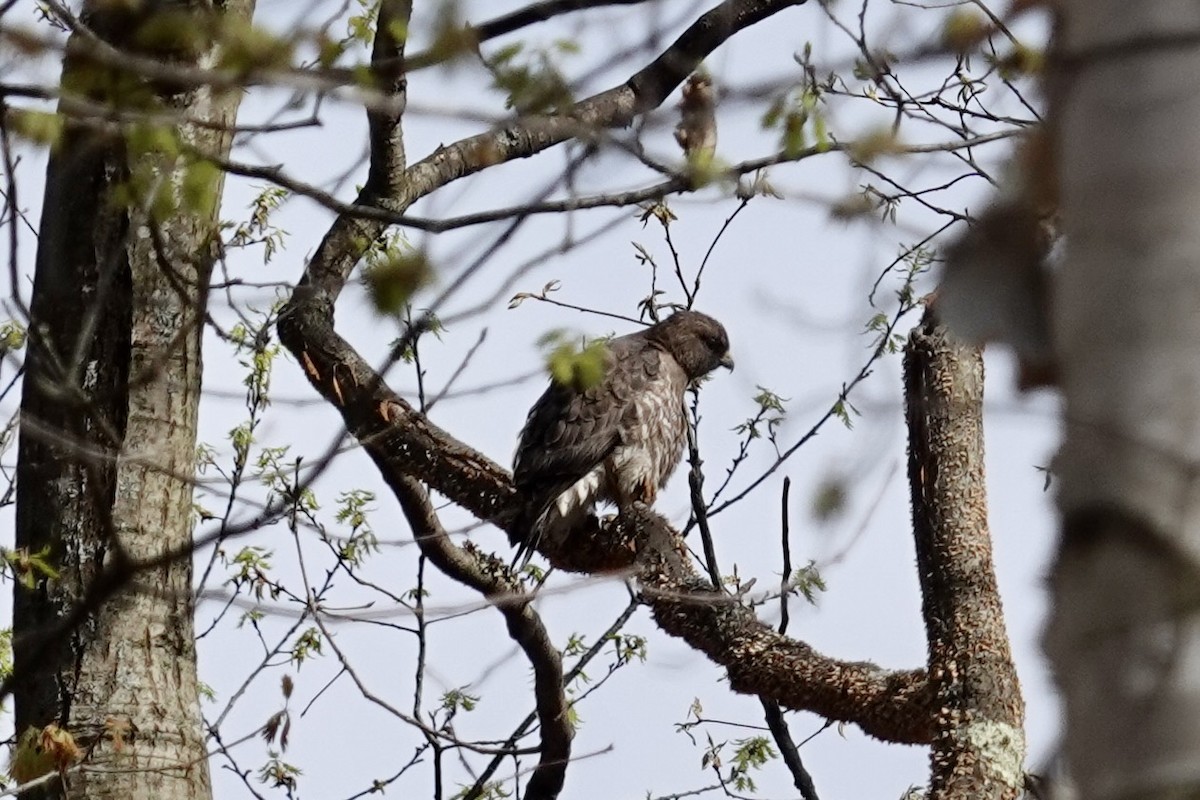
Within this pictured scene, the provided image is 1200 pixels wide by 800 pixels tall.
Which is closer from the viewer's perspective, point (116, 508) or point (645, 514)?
point (116, 508)

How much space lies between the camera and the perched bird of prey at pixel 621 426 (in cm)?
696

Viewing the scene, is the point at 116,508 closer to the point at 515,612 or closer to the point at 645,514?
the point at 515,612

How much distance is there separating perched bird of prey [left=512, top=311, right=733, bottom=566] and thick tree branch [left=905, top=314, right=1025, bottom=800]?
2.37 meters

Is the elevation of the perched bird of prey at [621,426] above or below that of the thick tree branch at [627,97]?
above

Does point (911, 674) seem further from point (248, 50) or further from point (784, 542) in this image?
point (248, 50)

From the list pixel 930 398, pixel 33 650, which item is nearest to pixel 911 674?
pixel 930 398

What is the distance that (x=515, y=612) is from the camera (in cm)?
470

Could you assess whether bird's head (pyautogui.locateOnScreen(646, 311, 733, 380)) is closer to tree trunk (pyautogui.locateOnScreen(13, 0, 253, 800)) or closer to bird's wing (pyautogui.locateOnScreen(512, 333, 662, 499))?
bird's wing (pyautogui.locateOnScreen(512, 333, 662, 499))

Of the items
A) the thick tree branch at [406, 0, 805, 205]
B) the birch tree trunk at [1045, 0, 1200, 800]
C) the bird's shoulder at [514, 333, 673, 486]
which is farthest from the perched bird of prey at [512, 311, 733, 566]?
the birch tree trunk at [1045, 0, 1200, 800]

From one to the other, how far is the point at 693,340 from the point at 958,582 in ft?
13.4

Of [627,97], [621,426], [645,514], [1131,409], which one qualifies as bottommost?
[1131,409]

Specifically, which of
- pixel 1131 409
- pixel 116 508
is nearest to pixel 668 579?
pixel 116 508

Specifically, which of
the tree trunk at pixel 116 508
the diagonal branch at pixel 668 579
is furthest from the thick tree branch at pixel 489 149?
the tree trunk at pixel 116 508

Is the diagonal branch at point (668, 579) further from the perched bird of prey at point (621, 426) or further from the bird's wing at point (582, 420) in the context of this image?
the bird's wing at point (582, 420)
